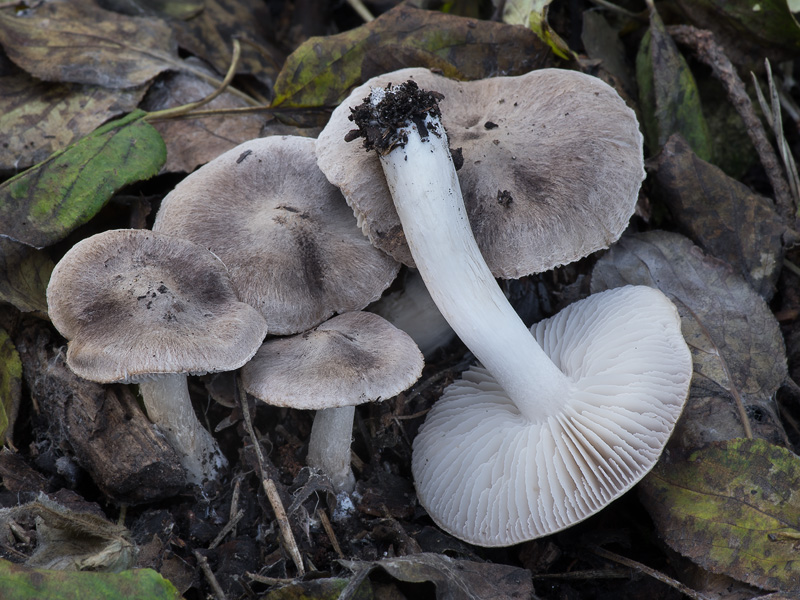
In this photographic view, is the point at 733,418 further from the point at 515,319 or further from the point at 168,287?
the point at 168,287

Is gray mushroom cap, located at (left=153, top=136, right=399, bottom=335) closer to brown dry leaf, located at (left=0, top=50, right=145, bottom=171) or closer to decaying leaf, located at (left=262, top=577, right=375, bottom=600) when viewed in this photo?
brown dry leaf, located at (left=0, top=50, right=145, bottom=171)

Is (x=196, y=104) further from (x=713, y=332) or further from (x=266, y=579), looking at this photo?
(x=713, y=332)

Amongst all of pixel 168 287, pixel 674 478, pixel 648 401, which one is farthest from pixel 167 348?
pixel 674 478

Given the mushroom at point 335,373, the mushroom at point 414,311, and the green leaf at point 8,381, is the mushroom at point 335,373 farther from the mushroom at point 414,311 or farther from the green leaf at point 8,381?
the green leaf at point 8,381

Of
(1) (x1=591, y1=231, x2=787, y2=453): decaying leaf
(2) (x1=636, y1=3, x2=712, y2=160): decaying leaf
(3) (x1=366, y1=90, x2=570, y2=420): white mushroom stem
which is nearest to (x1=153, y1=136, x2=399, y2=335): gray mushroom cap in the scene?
(3) (x1=366, y1=90, x2=570, y2=420): white mushroom stem

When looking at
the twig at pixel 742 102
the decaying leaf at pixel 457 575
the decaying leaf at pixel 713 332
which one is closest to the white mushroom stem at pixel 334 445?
the decaying leaf at pixel 457 575

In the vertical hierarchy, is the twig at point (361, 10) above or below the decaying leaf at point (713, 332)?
above
